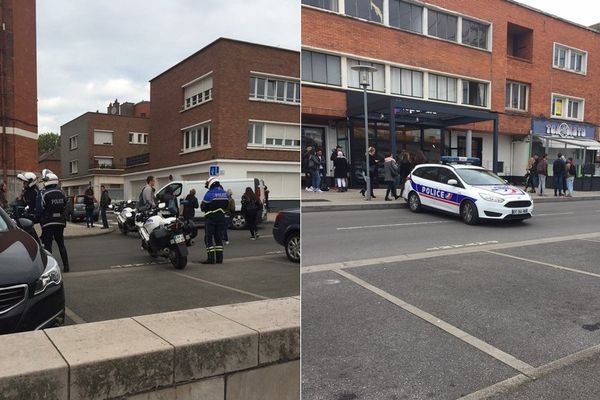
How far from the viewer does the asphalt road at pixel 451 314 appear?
248 centimetres

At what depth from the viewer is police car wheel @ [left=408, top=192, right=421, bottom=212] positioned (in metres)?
6.78

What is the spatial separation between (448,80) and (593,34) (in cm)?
256

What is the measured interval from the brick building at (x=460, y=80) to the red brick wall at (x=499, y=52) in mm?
18

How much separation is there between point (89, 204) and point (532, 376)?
2.27 m

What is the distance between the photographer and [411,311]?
3566 millimetres

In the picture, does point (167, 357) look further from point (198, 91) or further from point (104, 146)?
point (198, 91)

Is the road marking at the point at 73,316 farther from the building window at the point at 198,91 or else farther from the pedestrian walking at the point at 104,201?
the building window at the point at 198,91

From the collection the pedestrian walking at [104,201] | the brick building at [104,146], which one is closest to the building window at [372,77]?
the brick building at [104,146]

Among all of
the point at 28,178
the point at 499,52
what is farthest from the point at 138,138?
the point at 499,52

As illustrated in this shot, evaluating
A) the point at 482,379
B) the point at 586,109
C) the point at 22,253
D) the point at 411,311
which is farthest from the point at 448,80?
the point at 22,253

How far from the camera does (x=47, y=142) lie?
1.34 m

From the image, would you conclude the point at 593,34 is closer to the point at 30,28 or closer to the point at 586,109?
the point at 586,109

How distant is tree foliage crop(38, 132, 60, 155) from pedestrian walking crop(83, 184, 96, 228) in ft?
0.48

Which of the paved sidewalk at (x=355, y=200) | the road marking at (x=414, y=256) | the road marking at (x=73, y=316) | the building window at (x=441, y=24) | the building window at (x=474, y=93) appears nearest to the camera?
the road marking at (x=73, y=316)
